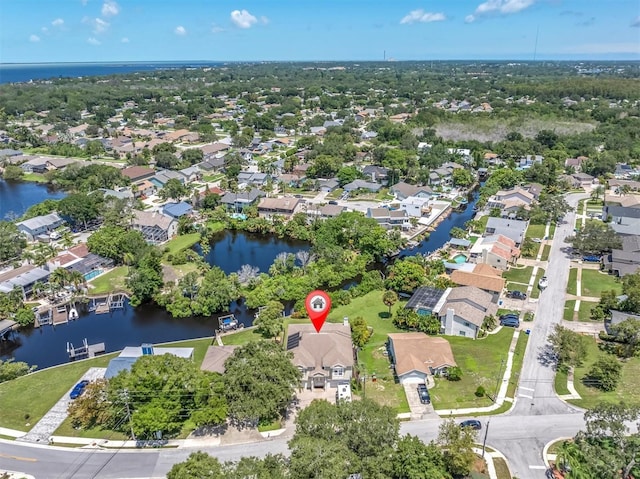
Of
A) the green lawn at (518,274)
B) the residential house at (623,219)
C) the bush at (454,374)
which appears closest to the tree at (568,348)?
the bush at (454,374)

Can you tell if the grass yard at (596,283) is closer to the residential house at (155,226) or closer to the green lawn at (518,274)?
the green lawn at (518,274)

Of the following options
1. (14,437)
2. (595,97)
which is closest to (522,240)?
(14,437)

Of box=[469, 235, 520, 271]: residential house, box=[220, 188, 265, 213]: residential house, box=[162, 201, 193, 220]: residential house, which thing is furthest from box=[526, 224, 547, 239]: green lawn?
box=[162, 201, 193, 220]: residential house

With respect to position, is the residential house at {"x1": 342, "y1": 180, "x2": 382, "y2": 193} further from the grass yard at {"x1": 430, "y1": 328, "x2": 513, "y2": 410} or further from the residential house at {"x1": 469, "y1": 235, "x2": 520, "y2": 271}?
the grass yard at {"x1": 430, "y1": 328, "x2": 513, "y2": 410}

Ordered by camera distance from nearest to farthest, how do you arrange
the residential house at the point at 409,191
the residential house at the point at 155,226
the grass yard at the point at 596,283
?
1. the grass yard at the point at 596,283
2. the residential house at the point at 155,226
3. the residential house at the point at 409,191

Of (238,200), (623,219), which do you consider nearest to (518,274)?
(623,219)
